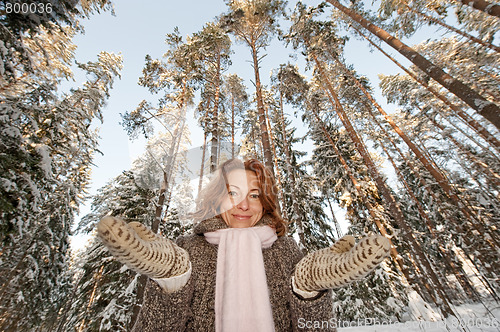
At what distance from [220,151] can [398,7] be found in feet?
31.0

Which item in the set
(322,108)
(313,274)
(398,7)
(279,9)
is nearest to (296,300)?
(313,274)

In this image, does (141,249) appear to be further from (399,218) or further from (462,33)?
(462,33)

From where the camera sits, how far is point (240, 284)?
1668mm

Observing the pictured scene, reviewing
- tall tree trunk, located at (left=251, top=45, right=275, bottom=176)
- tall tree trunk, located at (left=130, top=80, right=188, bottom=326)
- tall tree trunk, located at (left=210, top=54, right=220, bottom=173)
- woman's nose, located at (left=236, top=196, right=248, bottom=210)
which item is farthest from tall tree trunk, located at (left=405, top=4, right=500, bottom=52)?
woman's nose, located at (left=236, top=196, right=248, bottom=210)

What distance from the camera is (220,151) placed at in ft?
32.7

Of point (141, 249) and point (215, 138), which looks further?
point (215, 138)

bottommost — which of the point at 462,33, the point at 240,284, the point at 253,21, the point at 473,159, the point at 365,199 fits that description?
the point at 240,284

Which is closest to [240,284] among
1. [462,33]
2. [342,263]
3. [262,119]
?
[342,263]

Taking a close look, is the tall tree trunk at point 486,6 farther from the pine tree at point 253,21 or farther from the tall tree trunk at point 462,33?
the pine tree at point 253,21

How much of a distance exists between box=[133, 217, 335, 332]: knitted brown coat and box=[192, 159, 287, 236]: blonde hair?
214 mm

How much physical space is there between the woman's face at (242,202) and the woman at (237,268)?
0.01m

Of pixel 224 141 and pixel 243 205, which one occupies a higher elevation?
pixel 224 141

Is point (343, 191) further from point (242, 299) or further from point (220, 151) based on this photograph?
point (242, 299)

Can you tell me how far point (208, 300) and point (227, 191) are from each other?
1049 millimetres
